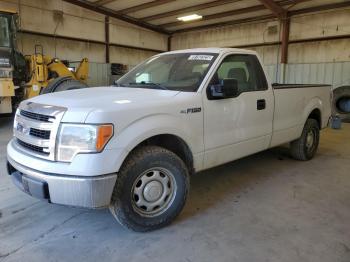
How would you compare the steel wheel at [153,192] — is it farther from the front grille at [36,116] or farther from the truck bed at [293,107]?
the truck bed at [293,107]

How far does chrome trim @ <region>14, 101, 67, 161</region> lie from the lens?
223 centimetres

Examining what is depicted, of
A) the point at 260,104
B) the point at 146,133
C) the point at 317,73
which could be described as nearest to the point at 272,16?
the point at 317,73

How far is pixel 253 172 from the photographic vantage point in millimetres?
4352

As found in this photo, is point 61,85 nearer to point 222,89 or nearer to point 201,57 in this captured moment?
point 201,57

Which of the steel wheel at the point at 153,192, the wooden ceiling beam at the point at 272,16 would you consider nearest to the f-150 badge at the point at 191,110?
the steel wheel at the point at 153,192

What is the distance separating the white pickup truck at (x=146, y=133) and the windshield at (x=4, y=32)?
545 cm

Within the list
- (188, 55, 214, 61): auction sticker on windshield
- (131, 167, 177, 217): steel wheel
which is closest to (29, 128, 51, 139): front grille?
(131, 167, 177, 217): steel wheel

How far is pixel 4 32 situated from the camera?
750 cm

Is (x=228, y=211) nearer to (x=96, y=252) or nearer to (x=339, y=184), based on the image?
(x=96, y=252)

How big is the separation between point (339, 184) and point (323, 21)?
9.87 metres

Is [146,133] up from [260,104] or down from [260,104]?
down

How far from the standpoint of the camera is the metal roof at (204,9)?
11.2 m

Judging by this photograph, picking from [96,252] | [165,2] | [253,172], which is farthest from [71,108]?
[165,2]

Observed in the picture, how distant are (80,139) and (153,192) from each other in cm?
82
